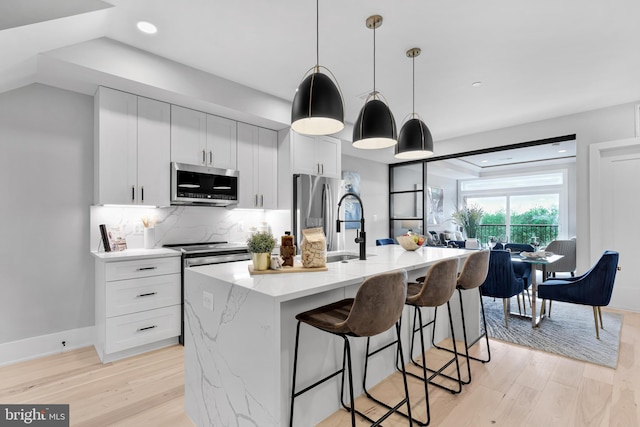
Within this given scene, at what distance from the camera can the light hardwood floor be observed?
1887mm

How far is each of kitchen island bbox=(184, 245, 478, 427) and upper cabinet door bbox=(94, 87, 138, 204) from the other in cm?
155

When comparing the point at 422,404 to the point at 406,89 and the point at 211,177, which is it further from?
the point at 406,89

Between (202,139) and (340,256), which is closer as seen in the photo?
(340,256)

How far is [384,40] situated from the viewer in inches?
103

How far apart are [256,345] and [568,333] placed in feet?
11.5

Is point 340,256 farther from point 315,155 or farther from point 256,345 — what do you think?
point 315,155

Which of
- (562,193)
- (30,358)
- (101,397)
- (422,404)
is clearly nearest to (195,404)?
(101,397)

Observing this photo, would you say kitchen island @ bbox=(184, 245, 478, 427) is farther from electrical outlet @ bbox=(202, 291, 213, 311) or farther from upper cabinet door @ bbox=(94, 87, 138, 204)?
upper cabinet door @ bbox=(94, 87, 138, 204)

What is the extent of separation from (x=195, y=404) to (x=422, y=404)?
4.70 feet

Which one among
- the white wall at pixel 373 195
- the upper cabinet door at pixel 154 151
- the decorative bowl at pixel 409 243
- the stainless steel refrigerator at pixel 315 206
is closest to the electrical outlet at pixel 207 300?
the upper cabinet door at pixel 154 151

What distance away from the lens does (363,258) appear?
7.76ft

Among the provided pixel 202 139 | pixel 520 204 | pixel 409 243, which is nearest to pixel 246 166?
pixel 202 139

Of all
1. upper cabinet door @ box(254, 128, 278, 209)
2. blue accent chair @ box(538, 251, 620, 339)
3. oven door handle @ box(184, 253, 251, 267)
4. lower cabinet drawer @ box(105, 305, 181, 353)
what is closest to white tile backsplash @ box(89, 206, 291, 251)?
upper cabinet door @ box(254, 128, 278, 209)

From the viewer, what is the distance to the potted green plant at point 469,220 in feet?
28.8
